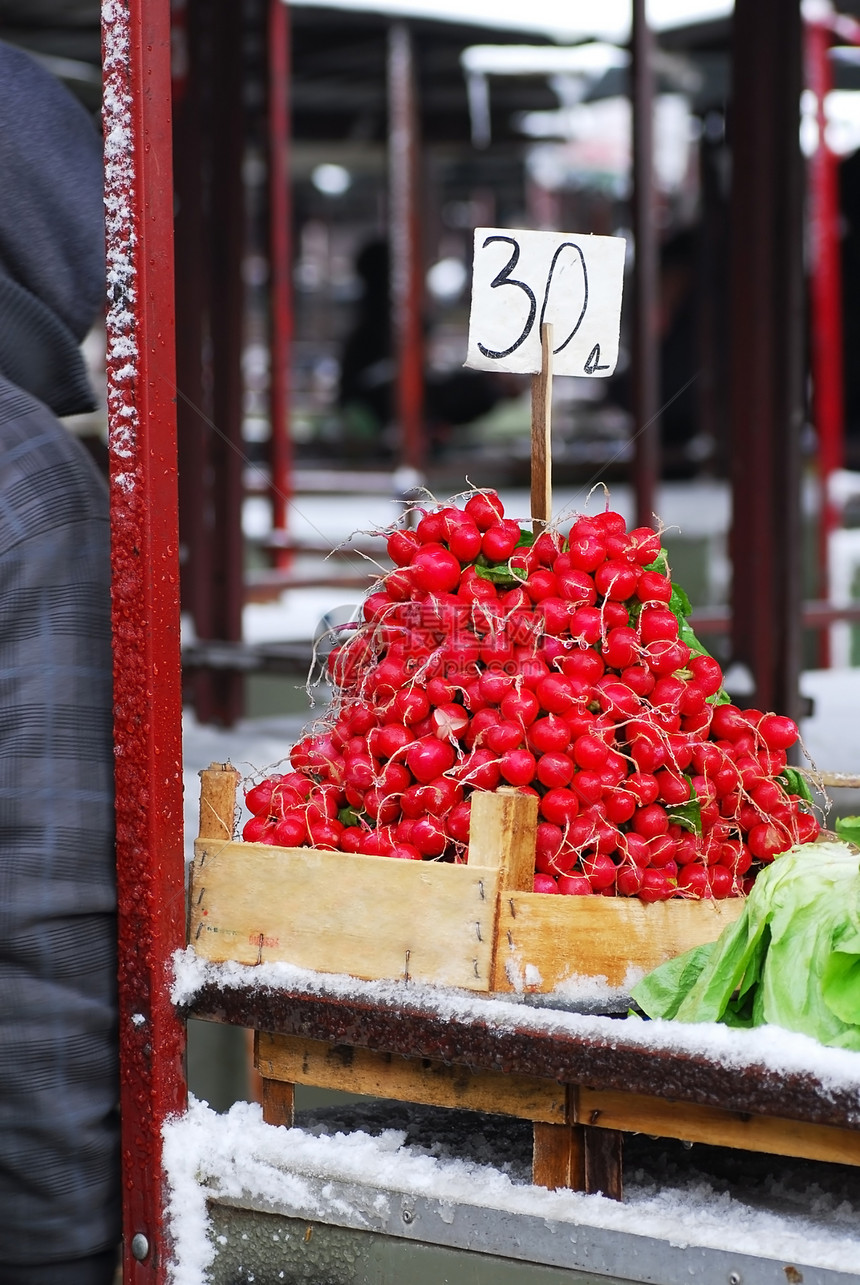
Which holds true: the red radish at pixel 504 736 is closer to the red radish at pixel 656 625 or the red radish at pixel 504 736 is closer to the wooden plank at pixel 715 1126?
the red radish at pixel 656 625

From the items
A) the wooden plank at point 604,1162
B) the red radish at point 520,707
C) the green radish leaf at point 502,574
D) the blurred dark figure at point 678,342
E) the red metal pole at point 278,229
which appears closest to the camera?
the wooden plank at point 604,1162

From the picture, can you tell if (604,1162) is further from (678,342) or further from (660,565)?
(678,342)

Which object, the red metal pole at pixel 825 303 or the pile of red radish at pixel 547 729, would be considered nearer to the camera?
the pile of red radish at pixel 547 729

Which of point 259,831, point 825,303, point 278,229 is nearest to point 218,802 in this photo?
point 259,831

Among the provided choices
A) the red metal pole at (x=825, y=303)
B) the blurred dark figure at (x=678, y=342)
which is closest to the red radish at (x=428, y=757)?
the red metal pole at (x=825, y=303)

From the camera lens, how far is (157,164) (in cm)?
171

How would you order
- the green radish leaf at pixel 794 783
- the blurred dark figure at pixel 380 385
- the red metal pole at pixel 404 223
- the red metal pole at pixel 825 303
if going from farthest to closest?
the blurred dark figure at pixel 380 385, the red metal pole at pixel 404 223, the red metal pole at pixel 825 303, the green radish leaf at pixel 794 783

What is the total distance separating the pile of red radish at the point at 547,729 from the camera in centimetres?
172

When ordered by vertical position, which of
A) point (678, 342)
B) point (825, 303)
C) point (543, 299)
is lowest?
point (543, 299)

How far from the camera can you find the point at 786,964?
157 cm

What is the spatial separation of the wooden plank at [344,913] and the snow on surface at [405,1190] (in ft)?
0.73

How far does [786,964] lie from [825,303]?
5.91 meters

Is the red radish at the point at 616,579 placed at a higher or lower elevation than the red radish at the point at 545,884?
higher

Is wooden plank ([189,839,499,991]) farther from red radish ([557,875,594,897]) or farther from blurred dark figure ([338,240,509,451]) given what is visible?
blurred dark figure ([338,240,509,451])
